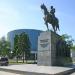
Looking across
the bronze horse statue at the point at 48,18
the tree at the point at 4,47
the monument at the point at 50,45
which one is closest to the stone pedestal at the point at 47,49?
the monument at the point at 50,45

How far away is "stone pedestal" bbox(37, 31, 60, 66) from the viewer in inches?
1168

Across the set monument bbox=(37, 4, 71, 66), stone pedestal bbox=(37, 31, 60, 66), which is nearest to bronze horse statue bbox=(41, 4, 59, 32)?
monument bbox=(37, 4, 71, 66)

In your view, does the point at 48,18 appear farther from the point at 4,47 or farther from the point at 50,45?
the point at 4,47

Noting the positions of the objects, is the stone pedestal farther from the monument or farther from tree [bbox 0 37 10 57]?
tree [bbox 0 37 10 57]

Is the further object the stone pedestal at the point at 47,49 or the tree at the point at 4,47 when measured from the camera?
the tree at the point at 4,47

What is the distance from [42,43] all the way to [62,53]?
481cm

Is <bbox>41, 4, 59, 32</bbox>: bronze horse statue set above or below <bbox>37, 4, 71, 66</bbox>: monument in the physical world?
above

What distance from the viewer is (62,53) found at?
3409 centimetres

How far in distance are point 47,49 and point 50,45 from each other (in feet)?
2.44

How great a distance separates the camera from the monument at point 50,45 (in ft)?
97.7

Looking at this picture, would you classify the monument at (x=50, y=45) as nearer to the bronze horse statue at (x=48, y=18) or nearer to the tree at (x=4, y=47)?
the bronze horse statue at (x=48, y=18)

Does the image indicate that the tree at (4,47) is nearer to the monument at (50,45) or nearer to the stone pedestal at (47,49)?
the monument at (50,45)

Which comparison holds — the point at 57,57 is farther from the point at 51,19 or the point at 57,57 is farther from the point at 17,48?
the point at 17,48

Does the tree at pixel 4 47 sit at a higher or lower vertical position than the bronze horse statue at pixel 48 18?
lower
